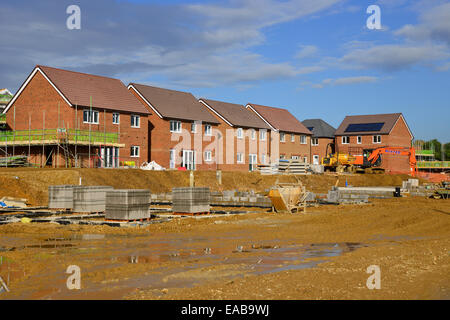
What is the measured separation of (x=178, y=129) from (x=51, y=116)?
1298cm

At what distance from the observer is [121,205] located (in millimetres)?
17469

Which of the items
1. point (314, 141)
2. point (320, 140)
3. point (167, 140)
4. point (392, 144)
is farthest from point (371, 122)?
point (167, 140)

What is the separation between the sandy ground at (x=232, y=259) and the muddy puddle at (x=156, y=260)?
2cm

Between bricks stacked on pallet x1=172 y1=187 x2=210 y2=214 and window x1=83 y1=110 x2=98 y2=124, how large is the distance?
2001cm

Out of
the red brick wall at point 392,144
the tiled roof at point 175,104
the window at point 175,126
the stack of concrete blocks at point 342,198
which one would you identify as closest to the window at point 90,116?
the tiled roof at point 175,104

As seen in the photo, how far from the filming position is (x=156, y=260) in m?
10.9

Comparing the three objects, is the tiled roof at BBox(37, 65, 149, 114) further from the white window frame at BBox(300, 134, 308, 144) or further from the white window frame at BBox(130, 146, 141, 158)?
the white window frame at BBox(300, 134, 308, 144)

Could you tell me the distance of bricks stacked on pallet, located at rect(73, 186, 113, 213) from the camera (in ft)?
67.6

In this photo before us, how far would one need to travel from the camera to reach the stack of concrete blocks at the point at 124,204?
57.0ft

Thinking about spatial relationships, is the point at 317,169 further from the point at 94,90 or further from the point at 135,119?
the point at 94,90

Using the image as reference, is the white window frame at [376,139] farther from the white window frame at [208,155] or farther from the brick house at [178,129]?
the white window frame at [208,155]

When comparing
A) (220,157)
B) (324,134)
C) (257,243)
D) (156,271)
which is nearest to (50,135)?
(220,157)

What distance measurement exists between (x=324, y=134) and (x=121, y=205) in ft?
191
